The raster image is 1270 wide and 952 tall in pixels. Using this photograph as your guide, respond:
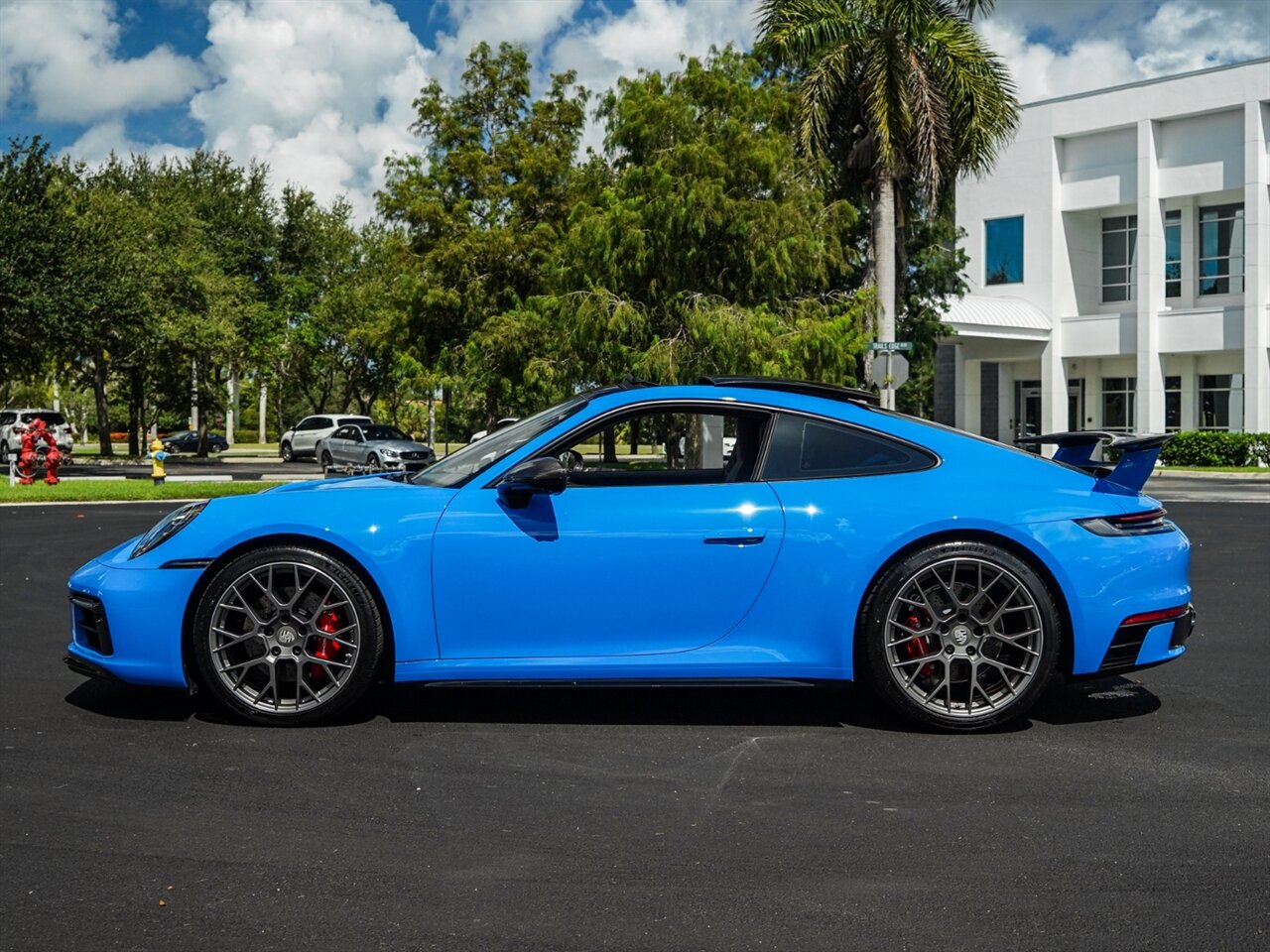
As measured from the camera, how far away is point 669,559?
5.39 m

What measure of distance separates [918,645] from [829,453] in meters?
0.85

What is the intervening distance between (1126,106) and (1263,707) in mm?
40221

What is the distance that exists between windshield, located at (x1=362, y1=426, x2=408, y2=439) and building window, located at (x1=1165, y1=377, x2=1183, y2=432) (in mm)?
24155

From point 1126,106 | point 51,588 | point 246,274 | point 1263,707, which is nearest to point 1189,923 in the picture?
point 1263,707

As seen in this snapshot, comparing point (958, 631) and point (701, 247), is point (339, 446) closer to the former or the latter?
point (701, 247)

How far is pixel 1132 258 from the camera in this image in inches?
1731

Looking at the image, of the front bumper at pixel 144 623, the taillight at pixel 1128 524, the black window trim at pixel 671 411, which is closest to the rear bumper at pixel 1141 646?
the taillight at pixel 1128 524

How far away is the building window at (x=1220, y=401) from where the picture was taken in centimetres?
4159

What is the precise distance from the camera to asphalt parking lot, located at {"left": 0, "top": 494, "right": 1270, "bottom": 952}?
3424 millimetres

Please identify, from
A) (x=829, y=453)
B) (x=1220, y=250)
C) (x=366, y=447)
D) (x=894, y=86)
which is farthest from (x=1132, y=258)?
(x=829, y=453)

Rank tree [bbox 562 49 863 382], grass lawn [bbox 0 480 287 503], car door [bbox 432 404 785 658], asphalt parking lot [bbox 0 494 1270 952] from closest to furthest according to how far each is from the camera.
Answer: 1. asphalt parking lot [bbox 0 494 1270 952]
2. car door [bbox 432 404 785 658]
3. tree [bbox 562 49 863 382]
4. grass lawn [bbox 0 480 287 503]

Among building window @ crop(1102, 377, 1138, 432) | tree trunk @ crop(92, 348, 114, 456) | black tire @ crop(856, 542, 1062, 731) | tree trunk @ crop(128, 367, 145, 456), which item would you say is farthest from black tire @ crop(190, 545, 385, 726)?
tree trunk @ crop(128, 367, 145, 456)

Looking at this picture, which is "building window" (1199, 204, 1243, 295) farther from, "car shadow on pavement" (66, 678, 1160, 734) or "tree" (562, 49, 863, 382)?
"car shadow on pavement" (66, 678, 1160, 734)

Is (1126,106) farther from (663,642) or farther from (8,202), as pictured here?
(663,642)
